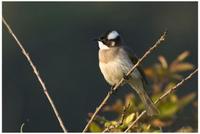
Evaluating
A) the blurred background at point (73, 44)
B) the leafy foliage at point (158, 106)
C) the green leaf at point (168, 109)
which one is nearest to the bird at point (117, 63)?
the leafy foliage at point (158, 106)

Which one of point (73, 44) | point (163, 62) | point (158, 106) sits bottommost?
point (73, 44)

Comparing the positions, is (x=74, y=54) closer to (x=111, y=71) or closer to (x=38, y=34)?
(x=38, y=34)

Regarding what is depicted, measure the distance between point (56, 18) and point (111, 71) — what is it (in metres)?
19.1

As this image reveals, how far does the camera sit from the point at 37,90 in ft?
66.4

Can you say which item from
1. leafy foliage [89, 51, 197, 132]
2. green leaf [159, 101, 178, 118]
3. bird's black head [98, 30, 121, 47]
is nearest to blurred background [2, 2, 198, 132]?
bird's black head [98, 30, 121, 47]

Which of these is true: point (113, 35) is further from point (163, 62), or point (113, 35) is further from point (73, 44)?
point (73, 44)

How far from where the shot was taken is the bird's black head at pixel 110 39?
557cm

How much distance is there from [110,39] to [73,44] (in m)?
18.3

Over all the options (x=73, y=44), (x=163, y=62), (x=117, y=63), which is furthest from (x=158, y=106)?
(x=73, y=44)

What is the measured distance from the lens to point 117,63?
5402 mm

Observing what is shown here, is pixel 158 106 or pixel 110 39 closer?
pixel 158 106

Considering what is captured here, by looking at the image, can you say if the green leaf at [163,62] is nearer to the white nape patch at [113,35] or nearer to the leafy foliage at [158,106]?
the leafy foliage at [158,106]

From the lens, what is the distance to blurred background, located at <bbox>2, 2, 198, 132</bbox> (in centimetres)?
1909

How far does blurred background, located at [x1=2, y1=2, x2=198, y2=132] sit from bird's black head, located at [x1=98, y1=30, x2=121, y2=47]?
440 inches
